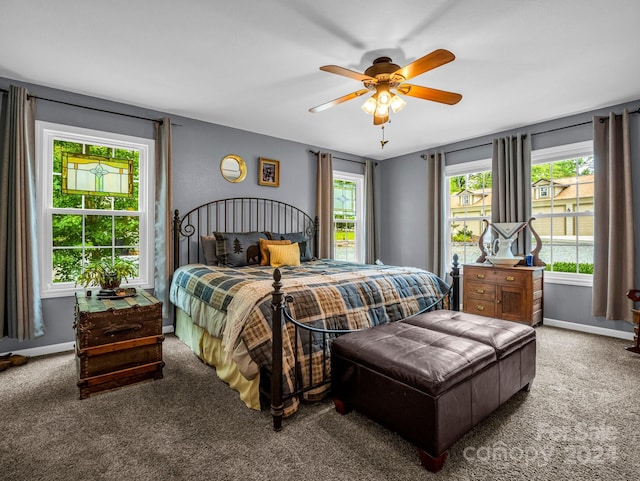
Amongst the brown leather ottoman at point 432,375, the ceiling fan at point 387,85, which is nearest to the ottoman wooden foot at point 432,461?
the brown leather ottoman at point 432,375

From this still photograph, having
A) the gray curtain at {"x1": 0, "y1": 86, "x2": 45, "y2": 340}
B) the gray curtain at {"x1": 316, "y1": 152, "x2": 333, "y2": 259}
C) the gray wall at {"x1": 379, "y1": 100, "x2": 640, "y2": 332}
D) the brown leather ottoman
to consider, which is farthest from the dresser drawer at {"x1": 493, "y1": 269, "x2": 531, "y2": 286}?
the gray curtain at {"x1": 0, "y1": 86, "x2": 45, "y2": 340}

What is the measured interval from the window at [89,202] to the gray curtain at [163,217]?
8cm

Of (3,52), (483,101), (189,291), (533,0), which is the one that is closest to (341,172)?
(483,101)

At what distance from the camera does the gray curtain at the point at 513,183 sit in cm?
421

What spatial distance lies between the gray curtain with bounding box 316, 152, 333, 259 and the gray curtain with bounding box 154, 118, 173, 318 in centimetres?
216

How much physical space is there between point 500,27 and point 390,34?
72 cm

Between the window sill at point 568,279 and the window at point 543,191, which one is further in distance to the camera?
the window at point 543,191

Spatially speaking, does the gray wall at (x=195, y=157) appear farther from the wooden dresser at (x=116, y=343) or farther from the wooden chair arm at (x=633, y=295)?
the wooden chair arm at (x=633, y=295)

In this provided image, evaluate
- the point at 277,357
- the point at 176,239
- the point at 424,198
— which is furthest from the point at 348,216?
the point at 277,357

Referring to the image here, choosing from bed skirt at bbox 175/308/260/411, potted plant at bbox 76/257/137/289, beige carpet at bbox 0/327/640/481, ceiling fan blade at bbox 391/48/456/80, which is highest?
ceiling fan blade at bbox 391/48/456/80

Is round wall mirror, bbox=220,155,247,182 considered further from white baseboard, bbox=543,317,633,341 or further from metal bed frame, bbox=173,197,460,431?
white baseboard, bbox=543,317,633,341

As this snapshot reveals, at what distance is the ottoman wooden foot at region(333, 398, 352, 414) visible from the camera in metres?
2.06

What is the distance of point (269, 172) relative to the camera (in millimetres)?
4699

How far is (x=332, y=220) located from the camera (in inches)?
209
